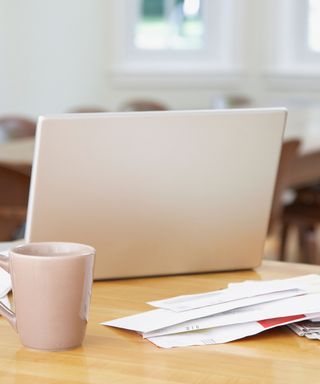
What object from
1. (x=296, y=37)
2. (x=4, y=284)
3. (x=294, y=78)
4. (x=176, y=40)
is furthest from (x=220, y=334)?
(x=176, y=40)

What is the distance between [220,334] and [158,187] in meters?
0.27

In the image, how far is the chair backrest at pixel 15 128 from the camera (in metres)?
3.78

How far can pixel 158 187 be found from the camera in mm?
1177

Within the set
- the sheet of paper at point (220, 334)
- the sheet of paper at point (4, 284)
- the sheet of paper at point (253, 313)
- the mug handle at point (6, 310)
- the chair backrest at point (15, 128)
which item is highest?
the mug handle at point (6, 310)

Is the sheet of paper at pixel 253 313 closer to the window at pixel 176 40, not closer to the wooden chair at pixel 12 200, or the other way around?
the wooden chair at pixel 12 200

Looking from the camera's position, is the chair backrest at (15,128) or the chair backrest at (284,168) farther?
the chair backrest at (15,128)

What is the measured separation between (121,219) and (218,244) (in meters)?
0.15

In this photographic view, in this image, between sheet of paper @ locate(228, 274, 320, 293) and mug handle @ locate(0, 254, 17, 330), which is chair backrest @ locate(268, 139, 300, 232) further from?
mug handle @ locate(0, 254, 17, 330)

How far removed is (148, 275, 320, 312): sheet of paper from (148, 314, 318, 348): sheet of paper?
1.5 inches

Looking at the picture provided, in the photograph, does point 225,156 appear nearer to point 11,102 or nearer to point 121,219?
point 121,219

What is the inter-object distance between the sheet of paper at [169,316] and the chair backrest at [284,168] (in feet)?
6.37

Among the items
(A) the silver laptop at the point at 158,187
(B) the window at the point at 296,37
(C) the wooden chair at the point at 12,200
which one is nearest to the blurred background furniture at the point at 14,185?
(C) the wooden chair at the point at 12,200

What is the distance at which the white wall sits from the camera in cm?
574

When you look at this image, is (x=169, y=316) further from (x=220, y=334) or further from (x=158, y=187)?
(x=158, y=187)
